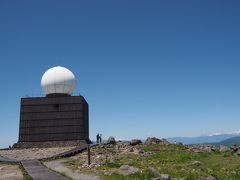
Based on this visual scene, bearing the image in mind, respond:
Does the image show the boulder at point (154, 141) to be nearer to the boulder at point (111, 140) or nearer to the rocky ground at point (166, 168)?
the boulder at point (111, 140)

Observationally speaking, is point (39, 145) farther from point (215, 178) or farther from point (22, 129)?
point (215, 178)

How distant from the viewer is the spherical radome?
194ft

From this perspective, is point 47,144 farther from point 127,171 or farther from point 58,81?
point 127,171

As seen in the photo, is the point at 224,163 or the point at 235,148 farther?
the point at 235,148

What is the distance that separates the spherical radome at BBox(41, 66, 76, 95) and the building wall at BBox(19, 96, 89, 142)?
2375 millimetres

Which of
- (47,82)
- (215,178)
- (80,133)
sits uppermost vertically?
(47,82)

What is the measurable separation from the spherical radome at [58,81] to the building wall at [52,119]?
238 cm

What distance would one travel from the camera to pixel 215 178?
2131cm

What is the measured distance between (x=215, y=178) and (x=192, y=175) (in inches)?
57.4

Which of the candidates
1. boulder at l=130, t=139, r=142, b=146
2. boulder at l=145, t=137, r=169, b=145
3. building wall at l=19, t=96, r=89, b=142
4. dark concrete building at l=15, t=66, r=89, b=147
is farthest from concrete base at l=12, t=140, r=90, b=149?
boulder at l=145, t=137, r=169, b=145

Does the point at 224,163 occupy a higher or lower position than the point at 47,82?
lower

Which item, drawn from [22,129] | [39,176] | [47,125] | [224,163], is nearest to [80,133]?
[47,125]

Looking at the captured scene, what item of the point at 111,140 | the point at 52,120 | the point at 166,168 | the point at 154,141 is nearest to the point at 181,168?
the point at 166,168

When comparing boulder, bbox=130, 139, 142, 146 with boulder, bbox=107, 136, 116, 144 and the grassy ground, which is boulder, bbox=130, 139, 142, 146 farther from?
the grassy ground
